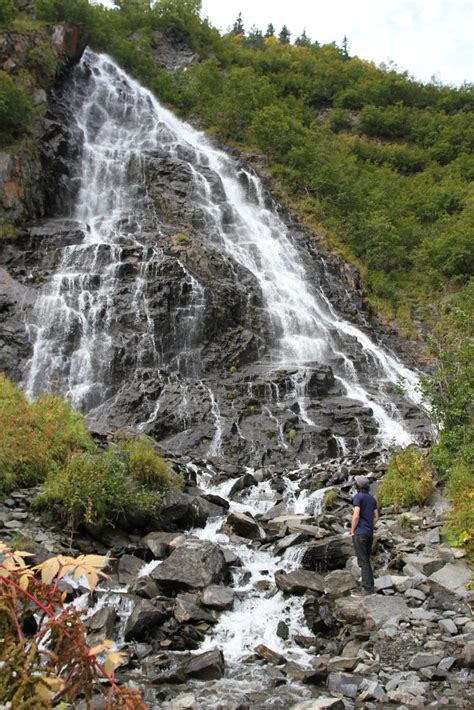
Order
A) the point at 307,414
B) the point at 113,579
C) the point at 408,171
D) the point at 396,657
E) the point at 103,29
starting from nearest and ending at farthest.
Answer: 1. the point at 396,657
2. the point at 113,579
3. the point at 307,414
4. the point at 103,29
5. the point at 408,171

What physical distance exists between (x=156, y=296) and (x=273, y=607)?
16.0 meters

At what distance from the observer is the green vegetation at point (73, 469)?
9477mm

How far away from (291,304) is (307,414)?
27.5ft

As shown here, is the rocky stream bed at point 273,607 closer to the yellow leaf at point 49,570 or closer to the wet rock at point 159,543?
the wet rock at point 159,543

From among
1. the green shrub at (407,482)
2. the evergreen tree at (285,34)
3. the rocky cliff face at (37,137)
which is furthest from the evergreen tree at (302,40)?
the green shrub at (407,482)

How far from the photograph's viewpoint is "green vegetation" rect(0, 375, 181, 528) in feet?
31.1

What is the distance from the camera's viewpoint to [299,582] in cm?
832

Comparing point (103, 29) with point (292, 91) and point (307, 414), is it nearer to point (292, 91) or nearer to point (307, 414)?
point (292, 91)

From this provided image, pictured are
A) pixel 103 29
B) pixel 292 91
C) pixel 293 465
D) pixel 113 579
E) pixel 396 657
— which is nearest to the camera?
pixel 396 657

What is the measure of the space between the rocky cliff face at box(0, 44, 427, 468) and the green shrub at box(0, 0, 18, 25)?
4.80 meters

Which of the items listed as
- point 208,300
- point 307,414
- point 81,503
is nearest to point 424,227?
point 208,300

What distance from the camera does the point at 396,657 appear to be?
20.6 feet

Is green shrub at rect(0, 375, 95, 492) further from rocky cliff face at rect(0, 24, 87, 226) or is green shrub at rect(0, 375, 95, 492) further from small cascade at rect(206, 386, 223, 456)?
rocky cliff face at rect(0, 24, 87, 226)

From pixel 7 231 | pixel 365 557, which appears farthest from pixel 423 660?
pixel 7 231
